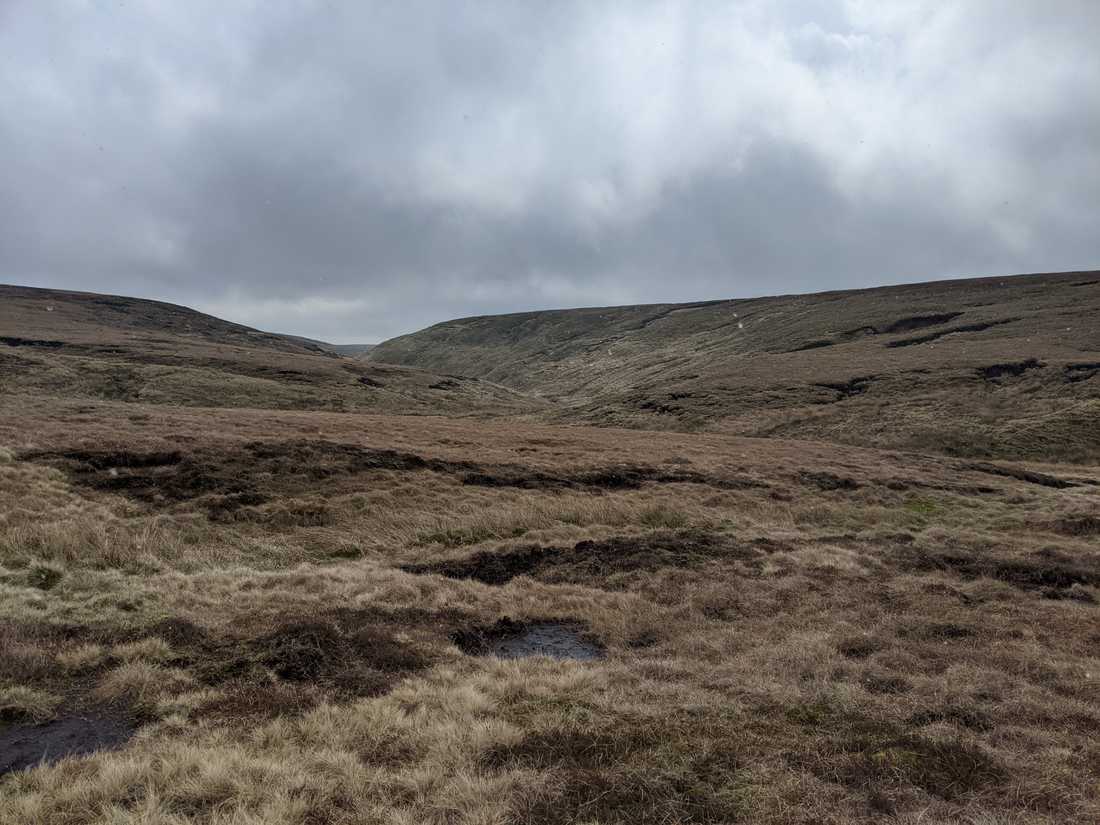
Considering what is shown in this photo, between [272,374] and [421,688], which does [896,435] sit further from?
[272,374]

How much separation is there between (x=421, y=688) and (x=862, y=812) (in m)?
5.38

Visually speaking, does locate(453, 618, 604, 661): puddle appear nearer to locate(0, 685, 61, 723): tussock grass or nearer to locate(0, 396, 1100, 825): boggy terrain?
locate(0, 396, 1100, 825): boggy terrain

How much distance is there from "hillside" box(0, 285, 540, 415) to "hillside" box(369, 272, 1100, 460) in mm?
20049

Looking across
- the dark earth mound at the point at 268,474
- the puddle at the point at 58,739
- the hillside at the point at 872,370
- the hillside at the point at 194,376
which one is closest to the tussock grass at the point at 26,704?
the puddle at the point at 58,739

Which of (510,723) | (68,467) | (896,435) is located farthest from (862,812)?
(896,435)

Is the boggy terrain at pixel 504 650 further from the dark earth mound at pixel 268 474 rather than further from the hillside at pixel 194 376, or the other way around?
the hillside at pixel 194 376

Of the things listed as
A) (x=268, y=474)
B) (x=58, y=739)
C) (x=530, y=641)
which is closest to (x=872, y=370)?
(x=268, y=474)

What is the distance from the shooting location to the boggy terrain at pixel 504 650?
5.80 metres

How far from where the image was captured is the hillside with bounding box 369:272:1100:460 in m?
50.3

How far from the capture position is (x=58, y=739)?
665 cm

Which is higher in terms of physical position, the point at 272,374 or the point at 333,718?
the point at 272,374

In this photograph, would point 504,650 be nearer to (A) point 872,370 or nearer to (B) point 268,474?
(B) point 268,474

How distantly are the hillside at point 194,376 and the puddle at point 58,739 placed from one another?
200ft

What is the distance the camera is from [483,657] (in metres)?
9.76
